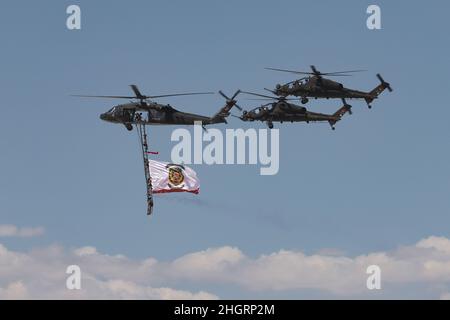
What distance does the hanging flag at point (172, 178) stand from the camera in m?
194

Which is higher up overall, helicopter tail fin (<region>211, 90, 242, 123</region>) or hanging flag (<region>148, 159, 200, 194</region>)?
helicopter tail fin (<region>211, 90, 242, 123</region>)

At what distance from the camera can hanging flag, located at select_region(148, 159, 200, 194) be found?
7657 inches

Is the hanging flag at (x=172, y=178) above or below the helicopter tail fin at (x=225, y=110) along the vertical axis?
below

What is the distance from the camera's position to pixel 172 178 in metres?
196
